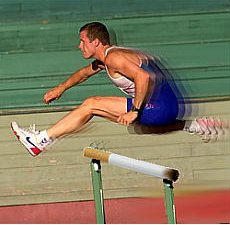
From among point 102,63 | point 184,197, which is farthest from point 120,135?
point 102,63

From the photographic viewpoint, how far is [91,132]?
8594 millimetres

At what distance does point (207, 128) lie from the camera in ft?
19.7

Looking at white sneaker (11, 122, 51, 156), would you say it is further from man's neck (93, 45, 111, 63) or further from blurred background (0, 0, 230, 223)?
blurred background (0, 0, 230, 223)

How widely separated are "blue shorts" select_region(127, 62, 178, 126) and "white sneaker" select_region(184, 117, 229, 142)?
19 cm

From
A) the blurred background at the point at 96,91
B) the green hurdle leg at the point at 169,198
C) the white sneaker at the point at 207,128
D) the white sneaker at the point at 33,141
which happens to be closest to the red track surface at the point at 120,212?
the blurred background at the point at 96,91

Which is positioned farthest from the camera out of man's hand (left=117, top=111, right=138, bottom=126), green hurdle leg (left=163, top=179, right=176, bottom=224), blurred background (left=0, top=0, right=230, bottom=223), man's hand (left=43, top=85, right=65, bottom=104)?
blurred background (left=0, top=0, right=230, bottom=223)

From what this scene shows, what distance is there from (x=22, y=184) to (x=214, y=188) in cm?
185

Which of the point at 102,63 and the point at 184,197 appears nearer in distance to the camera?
the point at 102,63

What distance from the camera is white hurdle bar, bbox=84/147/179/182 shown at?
4609mm

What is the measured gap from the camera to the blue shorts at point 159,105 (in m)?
5.59

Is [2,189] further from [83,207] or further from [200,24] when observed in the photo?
[200,24]

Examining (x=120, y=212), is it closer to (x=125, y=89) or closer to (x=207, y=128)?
(x=207, y=128)

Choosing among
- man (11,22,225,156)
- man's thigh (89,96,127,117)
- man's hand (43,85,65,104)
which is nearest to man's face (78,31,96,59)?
man (11,22,225,156)

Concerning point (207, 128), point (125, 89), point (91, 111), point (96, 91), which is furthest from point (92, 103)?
point (96, 91)
